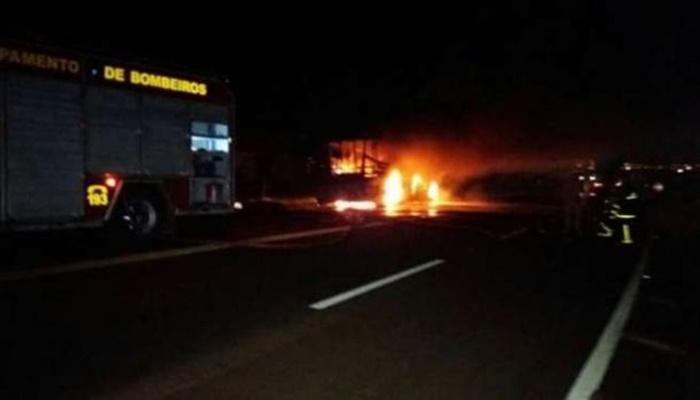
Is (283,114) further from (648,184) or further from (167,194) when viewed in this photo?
(167,194)

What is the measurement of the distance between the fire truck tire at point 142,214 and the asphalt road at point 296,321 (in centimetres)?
35

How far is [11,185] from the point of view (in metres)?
12.9

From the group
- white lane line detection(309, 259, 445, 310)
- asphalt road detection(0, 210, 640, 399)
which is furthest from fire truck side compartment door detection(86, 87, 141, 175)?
white lane line detection(309, 259, 445, 310)

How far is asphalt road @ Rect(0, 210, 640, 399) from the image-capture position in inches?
259

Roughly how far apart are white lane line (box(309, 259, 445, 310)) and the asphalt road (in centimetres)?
9

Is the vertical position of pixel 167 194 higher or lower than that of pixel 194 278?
higher

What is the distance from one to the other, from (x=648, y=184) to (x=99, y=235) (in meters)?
24.7

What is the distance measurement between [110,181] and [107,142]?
634mm

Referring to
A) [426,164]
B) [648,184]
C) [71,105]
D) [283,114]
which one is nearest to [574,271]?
[71,105]

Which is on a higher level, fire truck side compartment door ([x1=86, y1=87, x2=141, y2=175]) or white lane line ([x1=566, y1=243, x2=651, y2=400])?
fire truck side compartment door ([x1=86, y1=87, x2=141, y2=175])

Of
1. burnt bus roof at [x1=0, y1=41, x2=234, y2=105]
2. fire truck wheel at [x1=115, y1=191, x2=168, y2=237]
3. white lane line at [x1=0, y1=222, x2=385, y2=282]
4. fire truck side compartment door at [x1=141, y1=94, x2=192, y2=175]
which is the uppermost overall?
burnt bus roof at [x1=0, y1=41, x2=234, y2=105]

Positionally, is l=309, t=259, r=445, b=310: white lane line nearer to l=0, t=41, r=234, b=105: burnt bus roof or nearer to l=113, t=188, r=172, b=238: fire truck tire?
l=113, t=188, r=172, b=238: fire truck tire

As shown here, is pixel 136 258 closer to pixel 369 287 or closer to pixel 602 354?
pixel 369 287

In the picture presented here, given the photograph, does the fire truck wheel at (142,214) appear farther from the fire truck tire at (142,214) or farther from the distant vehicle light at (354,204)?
the distant vehicle light at (354,204)
